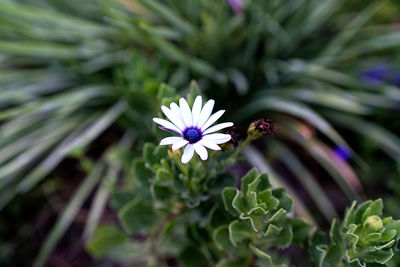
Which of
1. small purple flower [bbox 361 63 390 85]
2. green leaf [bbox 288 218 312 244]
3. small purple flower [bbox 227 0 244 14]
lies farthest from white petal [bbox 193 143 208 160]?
small purple flower [bbox 361 63 390 85]

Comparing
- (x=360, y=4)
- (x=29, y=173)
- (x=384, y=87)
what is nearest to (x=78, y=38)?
(x=29, y=173)

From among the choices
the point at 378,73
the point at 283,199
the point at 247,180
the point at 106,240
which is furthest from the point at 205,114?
the point at 378,73

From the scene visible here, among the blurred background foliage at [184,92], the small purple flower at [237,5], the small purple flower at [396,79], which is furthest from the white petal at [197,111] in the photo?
the small purple flower at [396,79]

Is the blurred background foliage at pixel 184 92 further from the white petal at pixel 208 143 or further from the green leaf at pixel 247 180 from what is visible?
the white petal at pixel 208 143

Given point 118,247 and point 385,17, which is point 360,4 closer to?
point 385,17

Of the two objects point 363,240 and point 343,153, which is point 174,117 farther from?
point 343,153

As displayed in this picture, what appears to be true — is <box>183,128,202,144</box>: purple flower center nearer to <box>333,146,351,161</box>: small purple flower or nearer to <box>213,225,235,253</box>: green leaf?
<box>213,225,235,253</box>: green leaf
